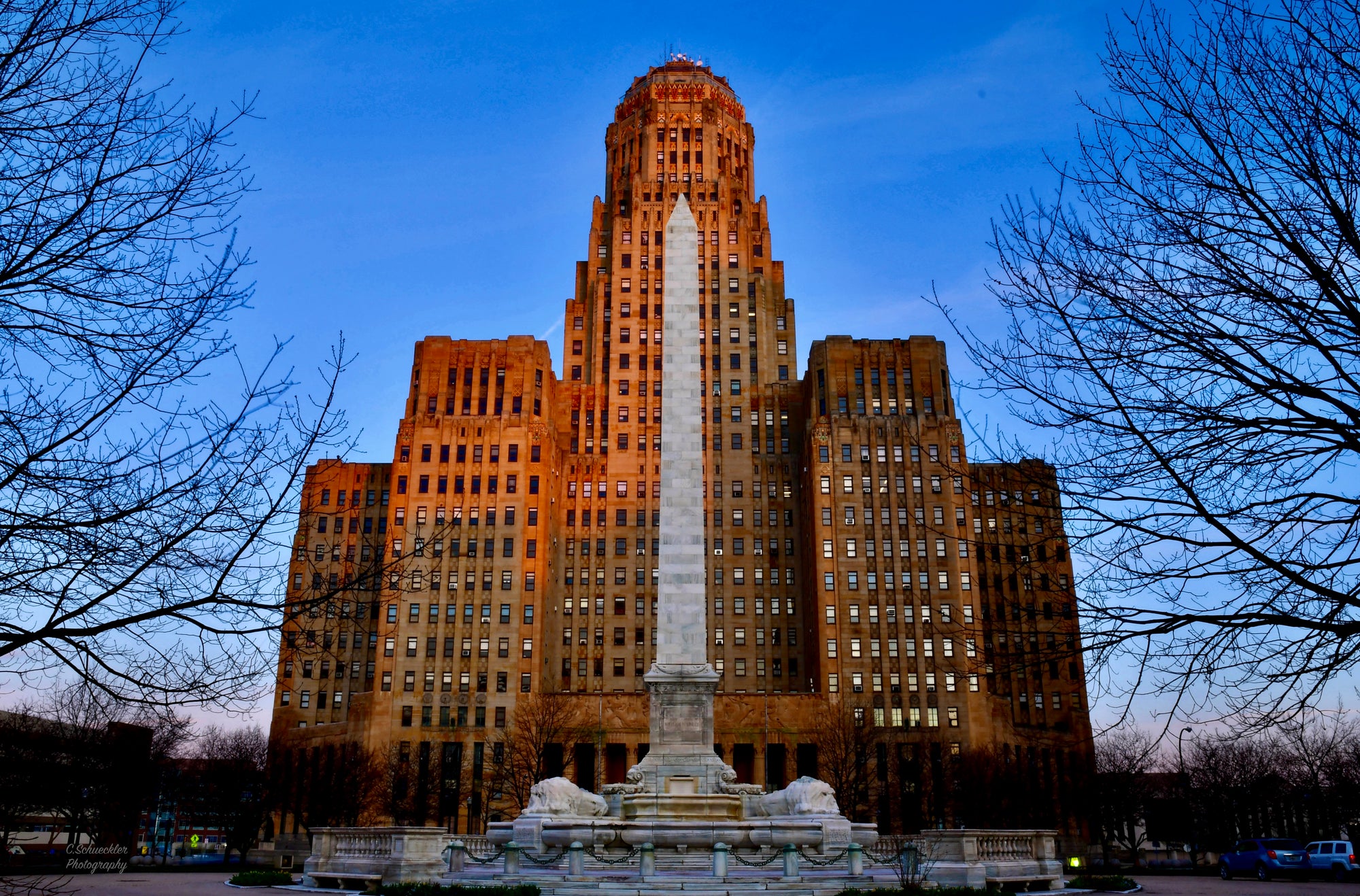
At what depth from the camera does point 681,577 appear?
40969 millimetres

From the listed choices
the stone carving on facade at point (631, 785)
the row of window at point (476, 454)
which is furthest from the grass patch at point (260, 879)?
the row of window at point (476, 454)

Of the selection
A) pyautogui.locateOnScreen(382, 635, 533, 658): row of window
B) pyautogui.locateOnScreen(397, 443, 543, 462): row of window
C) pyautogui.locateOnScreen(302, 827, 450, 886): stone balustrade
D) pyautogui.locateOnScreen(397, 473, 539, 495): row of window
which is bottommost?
pyautogui.locateOnScreen(302, 827, 450, 886): stone balustrade

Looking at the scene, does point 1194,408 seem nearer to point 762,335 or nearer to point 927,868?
point 927,868

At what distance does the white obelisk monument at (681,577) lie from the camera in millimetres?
36469

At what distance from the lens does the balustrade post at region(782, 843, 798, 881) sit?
2341 cm

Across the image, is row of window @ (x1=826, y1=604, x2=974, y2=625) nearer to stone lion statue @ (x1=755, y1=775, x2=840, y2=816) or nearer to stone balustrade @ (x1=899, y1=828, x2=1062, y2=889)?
stone lion statue @ (x1=755, y1=775, x2=840, y2=816)

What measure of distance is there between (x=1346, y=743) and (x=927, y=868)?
62.4 metres

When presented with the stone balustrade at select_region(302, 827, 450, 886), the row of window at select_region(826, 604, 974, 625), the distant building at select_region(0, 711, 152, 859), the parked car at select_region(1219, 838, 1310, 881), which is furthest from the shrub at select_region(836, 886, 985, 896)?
the row of window at select_region(826, 604, 974, 625)

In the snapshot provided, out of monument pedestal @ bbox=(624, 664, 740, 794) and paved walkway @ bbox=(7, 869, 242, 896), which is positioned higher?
monument pedestal @ bbox=(624, 664, 740, 794)

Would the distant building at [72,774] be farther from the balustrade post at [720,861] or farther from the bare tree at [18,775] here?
the balustrade post at [720,861]

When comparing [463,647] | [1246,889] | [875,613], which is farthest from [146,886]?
[875,613]

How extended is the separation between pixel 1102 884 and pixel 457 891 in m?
19.7

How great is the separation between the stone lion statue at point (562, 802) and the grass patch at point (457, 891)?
30.3 feet

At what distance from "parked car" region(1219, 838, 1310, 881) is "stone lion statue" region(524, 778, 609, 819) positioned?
2515 cm
